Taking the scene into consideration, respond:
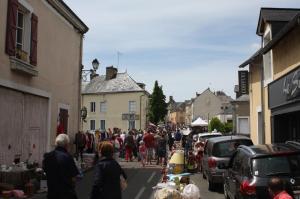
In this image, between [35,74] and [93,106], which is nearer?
[35,74]

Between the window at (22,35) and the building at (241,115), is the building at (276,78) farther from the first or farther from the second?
the building at (241,115)

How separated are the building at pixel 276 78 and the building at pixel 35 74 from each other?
7972mm

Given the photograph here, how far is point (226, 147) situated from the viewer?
14992mm

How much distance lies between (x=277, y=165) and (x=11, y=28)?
8.92m

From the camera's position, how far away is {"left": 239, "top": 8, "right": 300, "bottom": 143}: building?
50.4ft

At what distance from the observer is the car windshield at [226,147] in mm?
14883

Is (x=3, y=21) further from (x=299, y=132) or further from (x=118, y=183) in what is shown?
(x=299, y=132)

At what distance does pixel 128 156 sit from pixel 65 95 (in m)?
7.79

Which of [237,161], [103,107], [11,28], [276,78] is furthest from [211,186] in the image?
[103,107]

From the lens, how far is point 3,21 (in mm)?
13742

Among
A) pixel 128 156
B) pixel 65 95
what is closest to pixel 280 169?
pixel 65 95

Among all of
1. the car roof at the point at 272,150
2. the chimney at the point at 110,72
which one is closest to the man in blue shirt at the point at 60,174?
the car roof at the point at 272,150

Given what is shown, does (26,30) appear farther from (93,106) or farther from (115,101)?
(93,106)

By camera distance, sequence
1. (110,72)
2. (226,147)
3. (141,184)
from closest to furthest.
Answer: (226,147) < (141,184) < (110,72)
